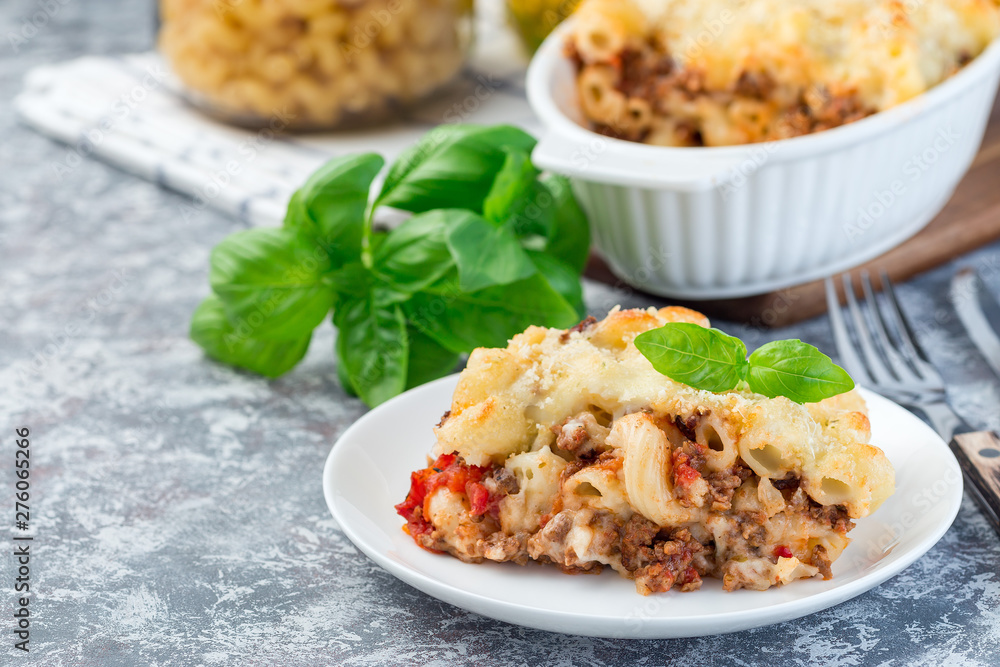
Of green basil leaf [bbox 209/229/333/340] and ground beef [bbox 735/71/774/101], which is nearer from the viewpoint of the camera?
green basil leaf [bbox 209/229/333/340]

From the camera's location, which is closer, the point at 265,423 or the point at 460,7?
the point at 265,423

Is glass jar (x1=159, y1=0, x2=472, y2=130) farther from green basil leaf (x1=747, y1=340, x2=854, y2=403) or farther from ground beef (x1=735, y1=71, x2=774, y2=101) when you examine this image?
green basil leaf (x1=747, y1=340, x2=854, y2=403)

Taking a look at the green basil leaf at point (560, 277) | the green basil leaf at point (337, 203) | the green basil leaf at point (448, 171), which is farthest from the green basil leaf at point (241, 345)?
the green basil leaf at point (560, 277)

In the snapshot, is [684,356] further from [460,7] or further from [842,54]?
[460,7]

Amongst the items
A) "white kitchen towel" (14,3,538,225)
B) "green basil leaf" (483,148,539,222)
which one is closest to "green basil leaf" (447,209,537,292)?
"green basil leaf" (483,148,539,222)

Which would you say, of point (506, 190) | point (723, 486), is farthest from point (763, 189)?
point (723, 486)

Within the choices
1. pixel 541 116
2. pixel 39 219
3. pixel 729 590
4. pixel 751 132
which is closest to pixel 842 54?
pixel 751 132
